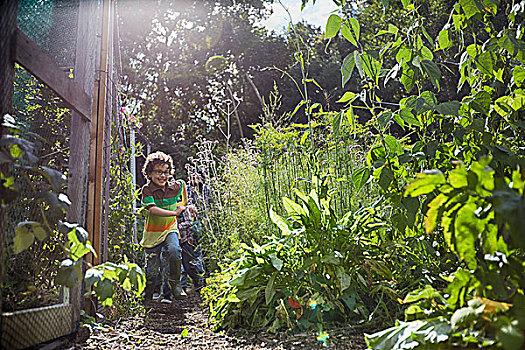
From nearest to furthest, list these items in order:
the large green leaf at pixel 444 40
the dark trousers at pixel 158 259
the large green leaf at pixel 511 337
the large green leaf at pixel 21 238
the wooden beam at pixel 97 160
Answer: the large green leaf at pixel 511 337, the large green leaf at pixel 21 238, the large green leaf at pixel 444 40, the wooden beam at pixel 97 160, the dark trousers at pixel 158 259

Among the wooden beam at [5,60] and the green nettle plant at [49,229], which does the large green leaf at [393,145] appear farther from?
the wooden beam at [5,60]

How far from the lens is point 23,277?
5.87 ft

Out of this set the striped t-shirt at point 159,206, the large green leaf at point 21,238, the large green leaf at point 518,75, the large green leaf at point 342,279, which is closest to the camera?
the large green leaf at point 21,238

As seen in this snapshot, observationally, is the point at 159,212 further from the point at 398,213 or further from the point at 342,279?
the point at 398,213

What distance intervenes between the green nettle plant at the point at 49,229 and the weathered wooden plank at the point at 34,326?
0.58ft

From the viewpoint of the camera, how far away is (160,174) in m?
3.99

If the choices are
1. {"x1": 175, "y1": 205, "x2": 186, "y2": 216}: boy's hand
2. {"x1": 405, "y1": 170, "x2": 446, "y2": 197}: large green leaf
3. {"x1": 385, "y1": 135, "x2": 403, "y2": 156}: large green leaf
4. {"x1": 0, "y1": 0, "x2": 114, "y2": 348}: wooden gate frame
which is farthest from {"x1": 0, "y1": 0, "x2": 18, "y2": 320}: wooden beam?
Result: {"x1": 175, "y1": 205, "x2": 186, "y2": 216}: boy's hand

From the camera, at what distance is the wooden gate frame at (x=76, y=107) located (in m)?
1.36

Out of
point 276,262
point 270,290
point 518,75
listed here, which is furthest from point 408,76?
point 270,290

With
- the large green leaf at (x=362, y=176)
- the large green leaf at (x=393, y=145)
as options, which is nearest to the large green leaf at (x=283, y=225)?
the large green leaf at (x=362, y=176)

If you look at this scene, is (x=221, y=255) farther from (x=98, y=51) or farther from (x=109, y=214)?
(x=98, y=51)

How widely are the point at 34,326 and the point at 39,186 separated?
70cm

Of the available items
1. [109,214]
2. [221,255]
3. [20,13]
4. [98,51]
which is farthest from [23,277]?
[221,255]

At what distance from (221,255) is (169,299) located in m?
0.60
